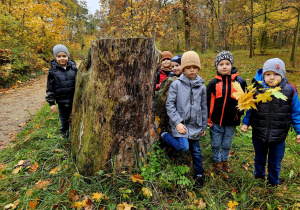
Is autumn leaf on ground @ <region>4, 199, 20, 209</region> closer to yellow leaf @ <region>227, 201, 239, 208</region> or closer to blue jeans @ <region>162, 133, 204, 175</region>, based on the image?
blue jeans @ <region>162, 133, 204, 175</region>

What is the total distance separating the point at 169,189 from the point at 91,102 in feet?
5.39

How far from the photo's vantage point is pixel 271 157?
2.44 m

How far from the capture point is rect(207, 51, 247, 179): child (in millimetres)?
2611

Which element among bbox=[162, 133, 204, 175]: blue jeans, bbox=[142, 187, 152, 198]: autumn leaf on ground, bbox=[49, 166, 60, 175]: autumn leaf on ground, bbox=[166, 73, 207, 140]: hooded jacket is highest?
bbox=[166, 73, 207, 140]: hooded jacket

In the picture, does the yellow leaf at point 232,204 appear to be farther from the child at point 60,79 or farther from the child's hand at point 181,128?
the child at point 60,79

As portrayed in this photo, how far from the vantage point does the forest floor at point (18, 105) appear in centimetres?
447

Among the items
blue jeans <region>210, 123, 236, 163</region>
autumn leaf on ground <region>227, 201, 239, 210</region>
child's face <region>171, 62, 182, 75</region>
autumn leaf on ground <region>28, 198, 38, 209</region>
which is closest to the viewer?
autumn leaf on ground <region>28, 198, 38, 209</region>

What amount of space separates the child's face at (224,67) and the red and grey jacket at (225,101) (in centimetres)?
7

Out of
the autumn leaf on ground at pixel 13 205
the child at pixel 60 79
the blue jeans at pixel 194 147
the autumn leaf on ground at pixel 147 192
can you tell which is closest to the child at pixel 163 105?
the blue jeans at pixel 194 147

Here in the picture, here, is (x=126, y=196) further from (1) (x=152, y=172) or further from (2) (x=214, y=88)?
(2) (x=214, y=88)

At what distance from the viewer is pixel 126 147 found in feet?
7.66

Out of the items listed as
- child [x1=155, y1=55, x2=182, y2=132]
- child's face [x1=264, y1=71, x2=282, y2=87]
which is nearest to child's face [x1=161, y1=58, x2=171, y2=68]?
child [x1=155, y1=55, x2=182, y2=132]

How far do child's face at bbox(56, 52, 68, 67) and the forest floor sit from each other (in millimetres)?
2049

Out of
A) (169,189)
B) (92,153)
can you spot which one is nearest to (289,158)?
(169,189)
